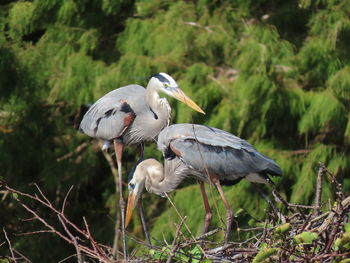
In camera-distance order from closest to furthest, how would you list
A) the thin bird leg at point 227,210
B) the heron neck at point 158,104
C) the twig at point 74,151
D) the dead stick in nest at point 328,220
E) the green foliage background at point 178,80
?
the dead stick in nest at point 328,220, the thin bird leg at point 227,210, the heron neck at point 158,104, the green foliage background at point 178,80, the twig at point 74,151

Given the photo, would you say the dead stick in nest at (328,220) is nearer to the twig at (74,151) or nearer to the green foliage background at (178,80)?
the green foliage background at (178,80)

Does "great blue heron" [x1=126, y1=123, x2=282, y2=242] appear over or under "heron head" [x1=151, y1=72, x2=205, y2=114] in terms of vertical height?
under

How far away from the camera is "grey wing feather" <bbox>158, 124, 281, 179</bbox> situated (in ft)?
14.6

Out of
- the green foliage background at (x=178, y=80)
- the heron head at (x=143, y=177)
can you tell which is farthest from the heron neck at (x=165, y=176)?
the green foliage background at (x=178, y=80)

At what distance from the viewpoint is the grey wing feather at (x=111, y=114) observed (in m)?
5.13

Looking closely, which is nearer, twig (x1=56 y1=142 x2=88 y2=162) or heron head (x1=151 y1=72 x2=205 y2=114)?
heron head (x1=151 y1=72 x2=205 y2=114)

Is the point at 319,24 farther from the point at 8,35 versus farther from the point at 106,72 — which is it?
the point at 8,35

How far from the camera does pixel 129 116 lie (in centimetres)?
517

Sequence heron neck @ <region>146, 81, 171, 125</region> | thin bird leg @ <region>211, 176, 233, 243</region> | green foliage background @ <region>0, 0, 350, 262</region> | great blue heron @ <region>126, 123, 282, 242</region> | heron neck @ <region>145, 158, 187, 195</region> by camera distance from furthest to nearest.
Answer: green foliage background @ <region>0, 0, 350, 262</region> < heron neck @ <region>146, 81, 171, 125</region> < heron neck @ <region>145, 158, 187, 195</region> < great blue heron @ <region>126, 123, 282, 242</region> < thin bird leg @ <region>211, 176, 233, 243</region>

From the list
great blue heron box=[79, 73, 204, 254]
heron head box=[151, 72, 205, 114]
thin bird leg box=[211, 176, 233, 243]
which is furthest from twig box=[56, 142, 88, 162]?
thin bird leg box=[211, 176, 233, 243]

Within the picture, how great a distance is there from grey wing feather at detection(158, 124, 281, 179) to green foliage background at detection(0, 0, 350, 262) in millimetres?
1393

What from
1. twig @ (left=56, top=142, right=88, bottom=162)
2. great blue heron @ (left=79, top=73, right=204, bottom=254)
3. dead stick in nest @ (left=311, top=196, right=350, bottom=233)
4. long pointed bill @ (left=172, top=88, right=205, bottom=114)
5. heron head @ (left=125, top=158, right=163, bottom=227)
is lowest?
twig @ (left=56, top=142, right=88, bottom=162)

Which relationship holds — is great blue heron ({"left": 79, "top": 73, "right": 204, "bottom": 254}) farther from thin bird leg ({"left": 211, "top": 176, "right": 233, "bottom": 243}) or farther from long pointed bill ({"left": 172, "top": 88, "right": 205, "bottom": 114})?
thin bird leg ({"left": 211, "top": 176, "right": 233, "bottom": 243})

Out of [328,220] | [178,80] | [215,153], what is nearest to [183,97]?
[215,153]
